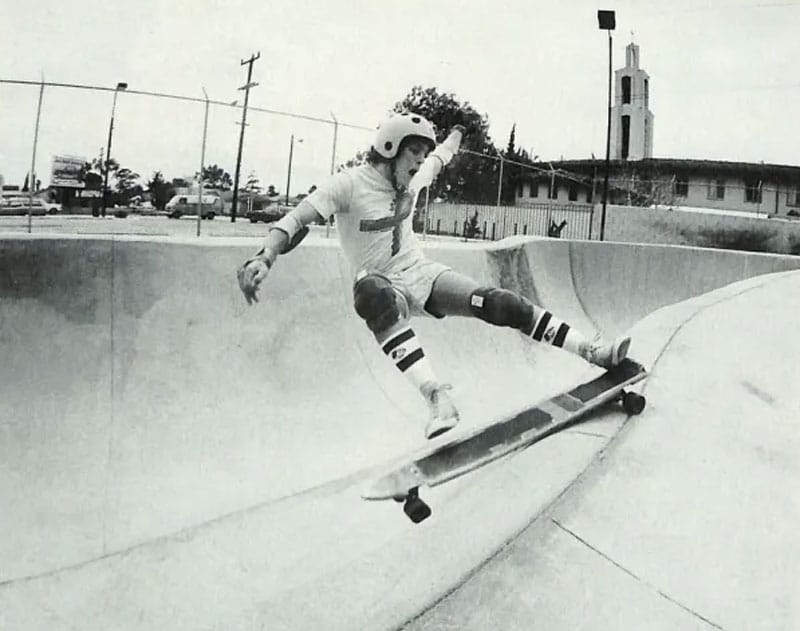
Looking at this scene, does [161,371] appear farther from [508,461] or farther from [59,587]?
[508,461]

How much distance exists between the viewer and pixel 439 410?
3.05 metres

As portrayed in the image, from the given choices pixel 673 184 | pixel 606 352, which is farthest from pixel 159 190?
pixel 673 184

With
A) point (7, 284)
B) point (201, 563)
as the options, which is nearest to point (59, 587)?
point (201, 563)

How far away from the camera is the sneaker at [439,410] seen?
3008 mm

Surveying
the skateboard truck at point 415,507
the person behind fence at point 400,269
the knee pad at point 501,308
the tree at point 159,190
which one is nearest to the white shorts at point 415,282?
the person behind fence at point 400,269

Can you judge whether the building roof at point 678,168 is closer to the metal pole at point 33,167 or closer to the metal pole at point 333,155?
the metal pole at point 333,155

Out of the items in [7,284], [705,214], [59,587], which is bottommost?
[59,587]

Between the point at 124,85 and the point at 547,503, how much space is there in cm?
311

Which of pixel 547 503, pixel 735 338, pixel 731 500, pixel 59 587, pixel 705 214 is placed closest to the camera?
pixel 547 503

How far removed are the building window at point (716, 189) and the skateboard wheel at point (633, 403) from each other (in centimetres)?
678

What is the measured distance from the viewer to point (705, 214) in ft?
38.1

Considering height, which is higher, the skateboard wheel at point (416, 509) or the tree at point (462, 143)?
the tree at point (462, 143)

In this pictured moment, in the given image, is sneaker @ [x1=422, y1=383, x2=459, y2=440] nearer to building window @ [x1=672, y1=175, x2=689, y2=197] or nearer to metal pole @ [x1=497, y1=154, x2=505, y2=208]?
metal pole @ [x1=497, y1=154, x2=505, y2=208]

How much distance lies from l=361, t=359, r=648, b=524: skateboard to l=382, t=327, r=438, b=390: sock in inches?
15.1
